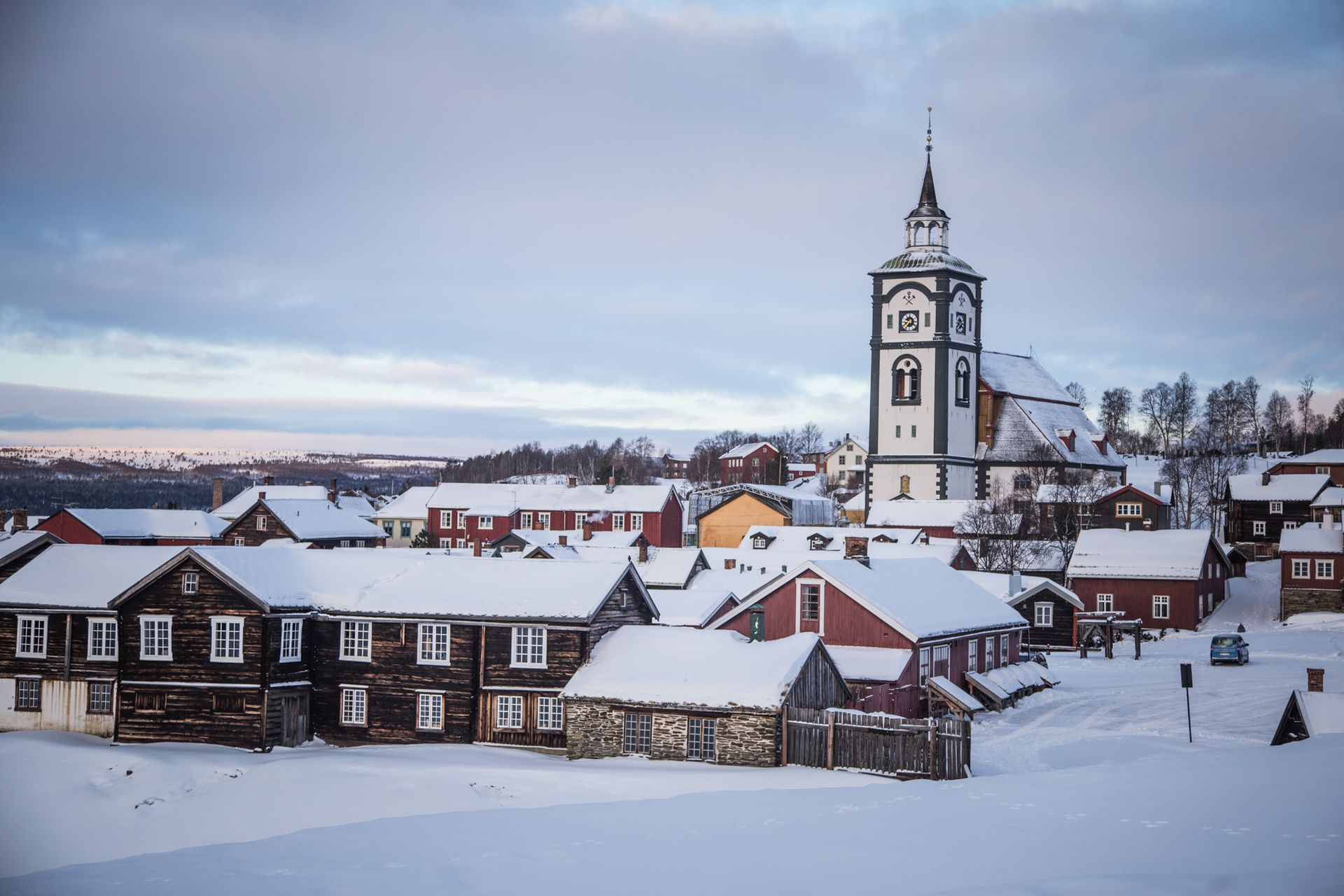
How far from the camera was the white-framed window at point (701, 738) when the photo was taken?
31.3 m

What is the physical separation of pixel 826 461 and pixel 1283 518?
3574 inches

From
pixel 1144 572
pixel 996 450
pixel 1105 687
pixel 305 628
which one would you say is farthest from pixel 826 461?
pixel 305 628

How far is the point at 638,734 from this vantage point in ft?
106

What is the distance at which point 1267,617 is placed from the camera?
65.7 metres

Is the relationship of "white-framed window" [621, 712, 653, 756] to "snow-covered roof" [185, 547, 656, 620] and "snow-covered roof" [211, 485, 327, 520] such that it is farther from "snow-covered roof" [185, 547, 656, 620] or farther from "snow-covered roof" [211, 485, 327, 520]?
"snow-covered roof" [211, 485, 327, 520]

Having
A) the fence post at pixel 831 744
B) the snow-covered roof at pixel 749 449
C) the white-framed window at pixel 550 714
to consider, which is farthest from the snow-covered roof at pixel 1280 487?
the snow-covered roof at pixel 749 449

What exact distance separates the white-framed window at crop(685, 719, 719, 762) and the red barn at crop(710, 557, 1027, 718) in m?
6.95

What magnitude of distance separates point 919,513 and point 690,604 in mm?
44221

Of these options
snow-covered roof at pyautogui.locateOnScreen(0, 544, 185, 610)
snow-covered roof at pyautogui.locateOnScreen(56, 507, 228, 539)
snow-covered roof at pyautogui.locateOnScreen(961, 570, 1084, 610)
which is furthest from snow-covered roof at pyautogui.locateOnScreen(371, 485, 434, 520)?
snow-covered roof at pyautogui.locateOnScreen(0, 544, 185, 610)

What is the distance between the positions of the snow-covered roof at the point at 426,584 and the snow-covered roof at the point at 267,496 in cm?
5505

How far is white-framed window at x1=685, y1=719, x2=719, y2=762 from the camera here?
31.3 m

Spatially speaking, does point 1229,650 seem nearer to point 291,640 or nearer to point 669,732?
point 669,732

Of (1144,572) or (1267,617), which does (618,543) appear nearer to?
(1144,572)

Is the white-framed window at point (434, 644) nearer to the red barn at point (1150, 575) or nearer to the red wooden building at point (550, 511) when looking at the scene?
the red barn at point (1150, 575)
